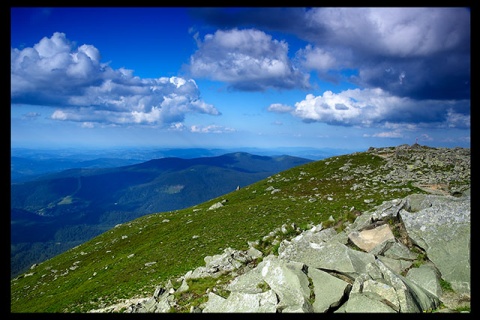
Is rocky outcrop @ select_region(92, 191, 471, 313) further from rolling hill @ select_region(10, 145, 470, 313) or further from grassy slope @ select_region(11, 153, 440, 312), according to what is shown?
grassy slope @ select_region(11, 153, 440, 312)

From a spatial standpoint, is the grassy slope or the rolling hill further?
the grassy slope

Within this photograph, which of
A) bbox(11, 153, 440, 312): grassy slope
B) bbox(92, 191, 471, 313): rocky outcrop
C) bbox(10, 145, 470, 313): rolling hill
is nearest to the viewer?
bbox(92, 191, 471, 313): rocky outcrop

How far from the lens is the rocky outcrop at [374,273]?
1027 cm

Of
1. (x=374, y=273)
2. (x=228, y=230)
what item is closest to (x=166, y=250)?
(x=228, y=230)

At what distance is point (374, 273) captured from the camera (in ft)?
37.7

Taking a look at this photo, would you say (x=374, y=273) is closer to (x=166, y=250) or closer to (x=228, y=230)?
(x=228, y=230)

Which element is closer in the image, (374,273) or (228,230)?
(374,273)

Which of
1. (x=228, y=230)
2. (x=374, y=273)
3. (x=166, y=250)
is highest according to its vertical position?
(x=374, y=273)

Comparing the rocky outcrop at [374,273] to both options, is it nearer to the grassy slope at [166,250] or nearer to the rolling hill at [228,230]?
the rolling hill at [228,230]

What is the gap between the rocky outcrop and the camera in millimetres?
10273

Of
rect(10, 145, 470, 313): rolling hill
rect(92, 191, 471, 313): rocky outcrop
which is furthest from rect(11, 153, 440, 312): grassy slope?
rect(92, 191, 471, 313): rocky outcrop

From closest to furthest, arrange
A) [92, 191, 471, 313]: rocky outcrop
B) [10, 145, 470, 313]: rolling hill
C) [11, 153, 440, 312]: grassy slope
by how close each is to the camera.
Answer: [92, 191, 471, 313]: rocky outcrop → [10, 145, 470, 313]: rolling hill → [11, 153, 440, 312]: grassy slope

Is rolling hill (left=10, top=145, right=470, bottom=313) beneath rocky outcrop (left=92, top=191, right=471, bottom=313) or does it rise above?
beneath

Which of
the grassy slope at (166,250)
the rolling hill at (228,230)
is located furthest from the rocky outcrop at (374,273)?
the grassy slope at (166,250)
